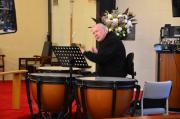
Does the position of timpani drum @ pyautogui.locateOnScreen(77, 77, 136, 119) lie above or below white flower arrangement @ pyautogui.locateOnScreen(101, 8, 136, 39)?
below

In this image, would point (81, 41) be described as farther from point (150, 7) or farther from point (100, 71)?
point (100, 71)

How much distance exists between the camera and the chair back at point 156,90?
4.11 m

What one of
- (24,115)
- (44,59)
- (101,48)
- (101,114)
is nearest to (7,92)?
(44,59)

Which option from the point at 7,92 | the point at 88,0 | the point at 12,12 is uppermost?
the point at 88,0

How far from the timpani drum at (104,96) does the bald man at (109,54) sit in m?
0.54

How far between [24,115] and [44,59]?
3.85m

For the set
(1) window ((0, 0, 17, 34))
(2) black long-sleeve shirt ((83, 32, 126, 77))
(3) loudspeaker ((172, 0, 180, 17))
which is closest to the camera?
(1) window ((0, 0, 17, 34))

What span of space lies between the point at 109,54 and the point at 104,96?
0.81m

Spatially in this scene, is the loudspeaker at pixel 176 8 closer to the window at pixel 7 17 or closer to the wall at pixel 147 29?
the wall at pixel 147 29

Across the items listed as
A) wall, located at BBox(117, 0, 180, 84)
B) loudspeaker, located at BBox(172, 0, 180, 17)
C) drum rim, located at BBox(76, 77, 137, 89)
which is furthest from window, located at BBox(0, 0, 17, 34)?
wall, located at BBox(117, 0, 180, 84)

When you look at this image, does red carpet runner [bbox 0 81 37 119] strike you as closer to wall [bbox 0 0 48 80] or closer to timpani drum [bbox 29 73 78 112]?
timpani drum [bbox 29 73 78 112]

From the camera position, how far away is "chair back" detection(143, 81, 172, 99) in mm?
4113

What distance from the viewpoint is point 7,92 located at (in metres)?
7.89

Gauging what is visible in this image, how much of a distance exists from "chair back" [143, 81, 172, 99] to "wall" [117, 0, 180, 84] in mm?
3287
